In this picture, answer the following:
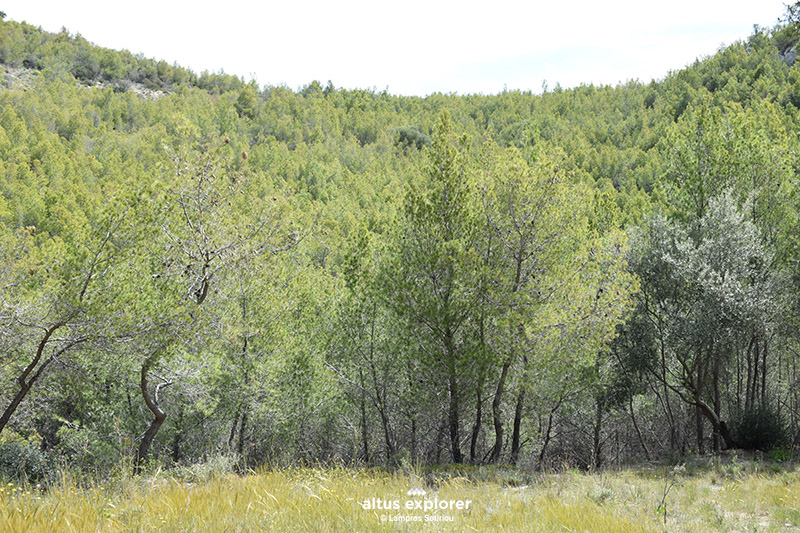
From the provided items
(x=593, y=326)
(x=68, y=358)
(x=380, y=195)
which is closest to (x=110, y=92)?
(x=380, y=195)

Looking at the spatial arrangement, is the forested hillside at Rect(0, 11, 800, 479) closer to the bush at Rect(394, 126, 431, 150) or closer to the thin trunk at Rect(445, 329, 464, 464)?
the thin trunk at Rect(445, 329, 464, 464)

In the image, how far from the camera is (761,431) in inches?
483

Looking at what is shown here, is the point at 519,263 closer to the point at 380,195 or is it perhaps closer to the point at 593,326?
the point at 593,326

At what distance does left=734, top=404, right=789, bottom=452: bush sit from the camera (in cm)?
1215

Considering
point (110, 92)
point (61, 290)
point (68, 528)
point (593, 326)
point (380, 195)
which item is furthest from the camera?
point (110, 92)

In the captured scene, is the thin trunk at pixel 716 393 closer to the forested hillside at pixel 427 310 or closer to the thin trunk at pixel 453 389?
the forested hillside at pixel 427 310

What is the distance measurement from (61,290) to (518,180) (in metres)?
9.26

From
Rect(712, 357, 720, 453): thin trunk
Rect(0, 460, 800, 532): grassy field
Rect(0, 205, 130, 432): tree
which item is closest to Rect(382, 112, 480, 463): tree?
Rect(0, 460, 800, 532): grassy field

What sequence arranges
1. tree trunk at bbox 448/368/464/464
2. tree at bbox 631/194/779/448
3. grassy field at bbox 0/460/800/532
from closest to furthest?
1. grassy field at bbox 0/460/800/532
2. tree at bbox 631/194/779/448
3. tree trunk at bbox 448/368/464/464

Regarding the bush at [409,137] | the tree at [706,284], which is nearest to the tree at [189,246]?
the tree at [706,284]

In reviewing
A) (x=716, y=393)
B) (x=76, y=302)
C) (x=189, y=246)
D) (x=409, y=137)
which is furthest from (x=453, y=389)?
(x=409, y=137)

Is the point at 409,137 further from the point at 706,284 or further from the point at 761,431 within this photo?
the point at 761,431

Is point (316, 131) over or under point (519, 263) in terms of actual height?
over

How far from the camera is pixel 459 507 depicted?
4.80m
